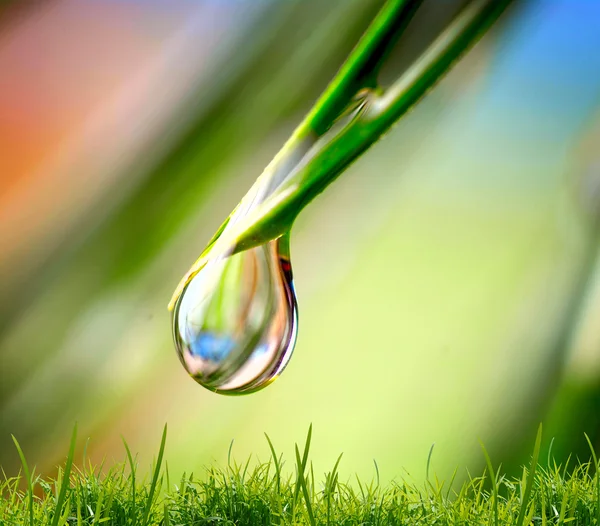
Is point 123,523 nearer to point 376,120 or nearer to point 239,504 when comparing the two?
point 239,504

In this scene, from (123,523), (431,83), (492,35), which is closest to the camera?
(431,83)

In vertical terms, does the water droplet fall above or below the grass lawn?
above

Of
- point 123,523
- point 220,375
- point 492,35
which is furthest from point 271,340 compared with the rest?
point 492,35

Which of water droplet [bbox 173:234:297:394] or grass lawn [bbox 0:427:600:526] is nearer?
water droplet [bbox 173:234:297:394]

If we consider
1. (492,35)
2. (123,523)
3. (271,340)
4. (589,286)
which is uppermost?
(492,35)

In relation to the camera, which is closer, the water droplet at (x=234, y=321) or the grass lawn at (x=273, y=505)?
the water droplet at (x=234, y=321)

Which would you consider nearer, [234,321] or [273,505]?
[234,321]

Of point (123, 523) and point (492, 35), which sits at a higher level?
point (492, 35)

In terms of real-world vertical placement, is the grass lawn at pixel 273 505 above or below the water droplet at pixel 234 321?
below
